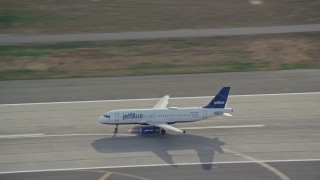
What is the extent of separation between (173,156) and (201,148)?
3556 mm

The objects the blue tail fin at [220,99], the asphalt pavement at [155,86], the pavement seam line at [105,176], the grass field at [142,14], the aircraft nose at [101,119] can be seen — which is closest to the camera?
the pavement seam line at [105,176]

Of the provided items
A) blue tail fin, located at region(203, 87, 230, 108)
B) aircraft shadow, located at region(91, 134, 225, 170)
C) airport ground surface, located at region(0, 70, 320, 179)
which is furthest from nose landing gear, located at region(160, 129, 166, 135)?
blue tail fin, located at region(203, 87, 230, 108)

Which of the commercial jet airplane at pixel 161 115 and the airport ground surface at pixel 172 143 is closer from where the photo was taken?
the airport ground surface at pixel 172 143

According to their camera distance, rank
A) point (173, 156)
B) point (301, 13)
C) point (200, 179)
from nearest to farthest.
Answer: point (200, 179), point (173, 156), point (301, 13)

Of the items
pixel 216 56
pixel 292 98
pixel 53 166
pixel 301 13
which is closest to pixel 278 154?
pixel 292 98

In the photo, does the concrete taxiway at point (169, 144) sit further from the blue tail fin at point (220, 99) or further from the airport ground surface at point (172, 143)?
the blue tail fin at point (220, 99)

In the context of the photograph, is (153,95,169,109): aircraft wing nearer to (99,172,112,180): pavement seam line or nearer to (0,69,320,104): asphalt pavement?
(0,69,320,104): asphalt pavement

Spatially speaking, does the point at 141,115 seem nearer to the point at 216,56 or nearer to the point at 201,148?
the point at 201,148

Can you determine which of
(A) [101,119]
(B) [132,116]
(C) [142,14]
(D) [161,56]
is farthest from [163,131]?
(C) [142,14]

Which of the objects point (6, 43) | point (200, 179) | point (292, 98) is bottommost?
point (200, 179)

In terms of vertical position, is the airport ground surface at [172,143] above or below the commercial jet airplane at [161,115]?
below

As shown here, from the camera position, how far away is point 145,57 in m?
87.9

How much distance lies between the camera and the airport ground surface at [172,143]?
5828cm

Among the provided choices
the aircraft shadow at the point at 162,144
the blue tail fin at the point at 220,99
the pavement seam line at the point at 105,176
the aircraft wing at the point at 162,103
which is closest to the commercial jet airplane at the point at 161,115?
the blue tail fin at the point at 220,99
